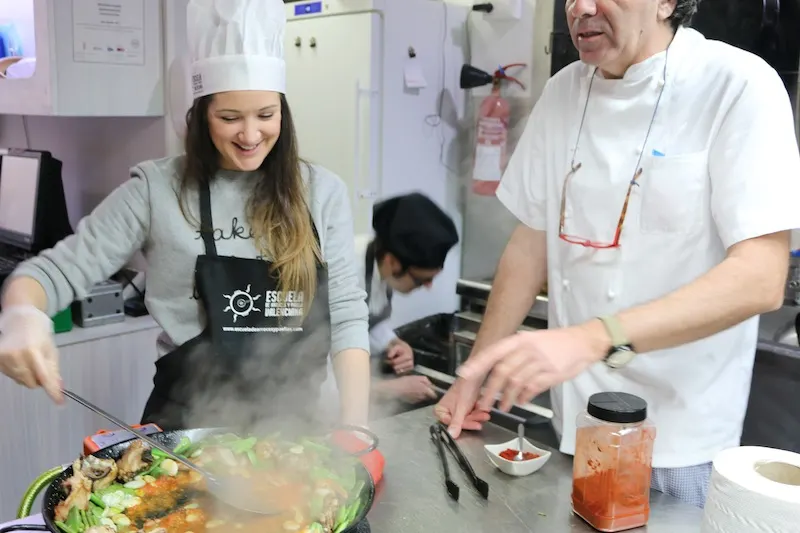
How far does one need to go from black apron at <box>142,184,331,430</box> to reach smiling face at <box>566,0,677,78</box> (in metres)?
0.73

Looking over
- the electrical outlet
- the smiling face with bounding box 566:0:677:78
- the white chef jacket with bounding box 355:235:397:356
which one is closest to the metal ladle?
the smiling face with bounding box 566:0:677:78

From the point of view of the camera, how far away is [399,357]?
268cm

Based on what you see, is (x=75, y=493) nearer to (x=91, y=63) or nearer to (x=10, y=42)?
(x=91, y=63)

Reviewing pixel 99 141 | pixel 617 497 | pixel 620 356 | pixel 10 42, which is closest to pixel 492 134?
pixel 99 141

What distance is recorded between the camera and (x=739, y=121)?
1.32 metres

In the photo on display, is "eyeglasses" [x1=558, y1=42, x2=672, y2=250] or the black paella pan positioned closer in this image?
the black paella pan

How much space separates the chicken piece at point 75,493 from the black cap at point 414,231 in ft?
4.48

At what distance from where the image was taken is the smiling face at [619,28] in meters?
1.39

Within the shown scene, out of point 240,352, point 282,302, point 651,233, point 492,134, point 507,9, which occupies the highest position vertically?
point 507,9

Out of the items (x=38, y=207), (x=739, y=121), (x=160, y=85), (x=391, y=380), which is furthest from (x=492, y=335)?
(x=38, y=207)

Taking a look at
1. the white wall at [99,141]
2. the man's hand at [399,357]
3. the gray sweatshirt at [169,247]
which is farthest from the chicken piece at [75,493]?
the white wall at [99,141]

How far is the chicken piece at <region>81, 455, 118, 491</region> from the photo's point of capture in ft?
3.91

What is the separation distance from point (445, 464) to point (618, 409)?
37 centimetres

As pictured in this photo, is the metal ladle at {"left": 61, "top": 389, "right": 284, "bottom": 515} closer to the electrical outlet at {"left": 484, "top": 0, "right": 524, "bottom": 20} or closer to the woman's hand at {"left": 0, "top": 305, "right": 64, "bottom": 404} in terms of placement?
the woman's hand at {"left": 0, "top": 305, "right": 64, "bottom": 404}
